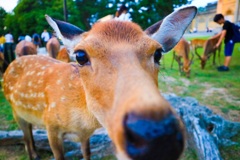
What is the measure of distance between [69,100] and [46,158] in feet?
5.96

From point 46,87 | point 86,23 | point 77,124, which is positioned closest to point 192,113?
point 77,124

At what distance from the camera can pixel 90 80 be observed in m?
1.89

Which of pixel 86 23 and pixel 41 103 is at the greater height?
pixel 86 23

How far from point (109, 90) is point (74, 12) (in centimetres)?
2905

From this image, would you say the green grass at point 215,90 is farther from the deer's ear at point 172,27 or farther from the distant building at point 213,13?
the distant building at point 213,13

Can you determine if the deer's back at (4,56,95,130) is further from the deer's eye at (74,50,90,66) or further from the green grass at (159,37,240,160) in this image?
the green grass at (159,37,240,160)

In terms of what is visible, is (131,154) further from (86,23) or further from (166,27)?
(86,23)

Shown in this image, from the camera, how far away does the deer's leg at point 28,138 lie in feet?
12.0

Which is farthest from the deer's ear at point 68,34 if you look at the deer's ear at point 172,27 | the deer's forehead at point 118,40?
the deer's ear at point 172,27

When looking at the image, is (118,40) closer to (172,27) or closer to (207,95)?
(172,27)

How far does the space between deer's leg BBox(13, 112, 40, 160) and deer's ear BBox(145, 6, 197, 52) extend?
279 cm

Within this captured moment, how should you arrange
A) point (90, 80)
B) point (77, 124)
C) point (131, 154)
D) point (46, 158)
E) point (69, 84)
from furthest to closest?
point (46, 158), point (69, 84), point (77, 124), point (90, 80), point (131, 154)

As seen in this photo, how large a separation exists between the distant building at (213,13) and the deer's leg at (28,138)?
26.5m

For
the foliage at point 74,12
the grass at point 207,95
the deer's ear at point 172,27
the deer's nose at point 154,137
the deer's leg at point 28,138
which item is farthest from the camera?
the foliage at point 74,12
